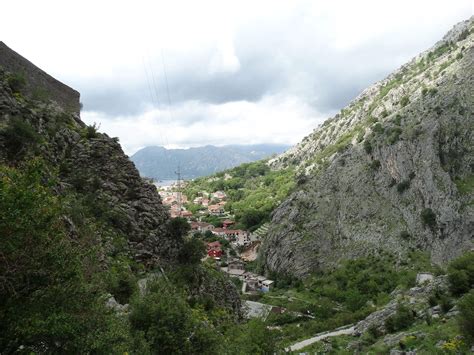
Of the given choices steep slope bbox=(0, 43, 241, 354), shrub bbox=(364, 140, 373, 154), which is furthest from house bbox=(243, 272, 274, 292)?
shrub bbox=(364, 140, 373, 154)

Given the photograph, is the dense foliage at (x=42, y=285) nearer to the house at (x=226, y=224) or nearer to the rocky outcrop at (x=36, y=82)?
the rocky outcrop at (x=36, y=82)

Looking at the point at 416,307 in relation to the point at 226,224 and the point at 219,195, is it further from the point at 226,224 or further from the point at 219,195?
the point at 219,195

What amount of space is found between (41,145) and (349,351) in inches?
910

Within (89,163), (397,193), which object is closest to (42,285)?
(89,163)

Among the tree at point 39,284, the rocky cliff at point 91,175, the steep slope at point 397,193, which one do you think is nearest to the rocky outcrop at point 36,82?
the rocky cliff at point 91,175

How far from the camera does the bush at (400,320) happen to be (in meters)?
20.5

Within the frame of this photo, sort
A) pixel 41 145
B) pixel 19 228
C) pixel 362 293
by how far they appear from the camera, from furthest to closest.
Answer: pixel 362 293
pixel 41 145
pixel 19 228

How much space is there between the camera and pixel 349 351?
2138 centimetres

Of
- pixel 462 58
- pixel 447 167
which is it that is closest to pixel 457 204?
pixel 447 167

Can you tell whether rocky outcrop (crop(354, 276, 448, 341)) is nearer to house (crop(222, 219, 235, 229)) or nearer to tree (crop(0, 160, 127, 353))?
tree (crop(0, 160, 127, 353))

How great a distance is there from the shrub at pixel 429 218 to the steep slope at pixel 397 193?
134 mm

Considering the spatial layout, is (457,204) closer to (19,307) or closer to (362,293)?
(362,293)

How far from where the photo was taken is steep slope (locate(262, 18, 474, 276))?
5203cm

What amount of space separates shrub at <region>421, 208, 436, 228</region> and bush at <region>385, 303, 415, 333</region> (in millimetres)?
35619
